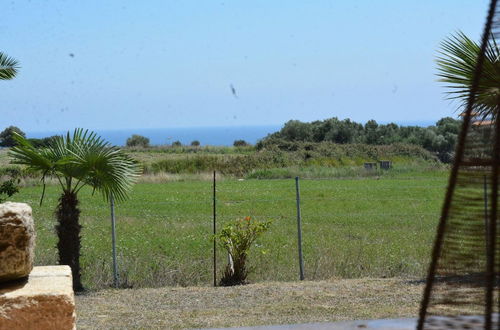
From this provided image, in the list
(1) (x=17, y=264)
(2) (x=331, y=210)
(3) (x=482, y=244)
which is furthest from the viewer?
(2) (x=331, y=210)

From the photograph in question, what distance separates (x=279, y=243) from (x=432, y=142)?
2400cm

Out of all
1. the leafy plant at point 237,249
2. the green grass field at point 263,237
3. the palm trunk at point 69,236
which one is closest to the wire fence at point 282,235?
the green grass field at point 263,237

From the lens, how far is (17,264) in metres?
4.55

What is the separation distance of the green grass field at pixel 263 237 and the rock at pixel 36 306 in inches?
Answer: 179

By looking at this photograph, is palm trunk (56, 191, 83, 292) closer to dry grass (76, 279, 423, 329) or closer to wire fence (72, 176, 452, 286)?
dry grass (76, 279, 423, 329)

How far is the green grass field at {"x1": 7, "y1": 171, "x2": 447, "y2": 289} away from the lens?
9.71 metres

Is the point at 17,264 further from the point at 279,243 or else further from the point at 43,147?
the point at 279,243

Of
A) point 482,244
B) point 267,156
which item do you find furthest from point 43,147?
point 267,156

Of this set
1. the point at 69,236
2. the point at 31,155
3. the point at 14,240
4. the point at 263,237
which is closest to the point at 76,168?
the point at 31,155

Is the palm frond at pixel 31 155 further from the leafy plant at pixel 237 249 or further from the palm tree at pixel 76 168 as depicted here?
the leafy plant at pixel 237 249

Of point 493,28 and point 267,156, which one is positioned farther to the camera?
point 267,156

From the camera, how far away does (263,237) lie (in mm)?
14219

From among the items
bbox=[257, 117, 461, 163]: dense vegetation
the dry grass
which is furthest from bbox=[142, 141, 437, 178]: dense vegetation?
the dry grass

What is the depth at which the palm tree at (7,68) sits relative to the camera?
8805 mm
